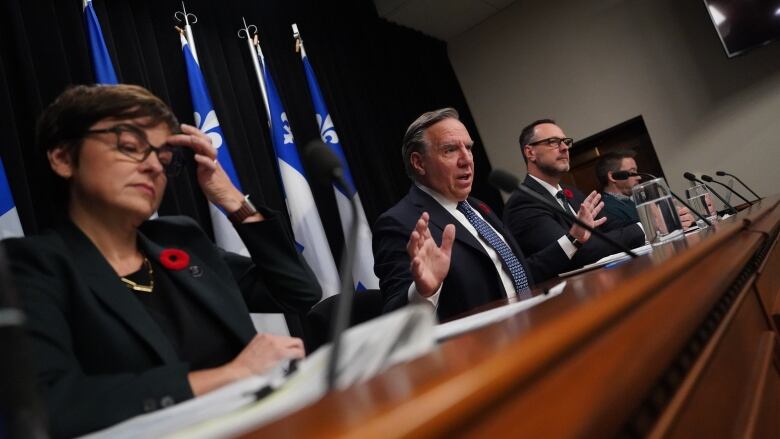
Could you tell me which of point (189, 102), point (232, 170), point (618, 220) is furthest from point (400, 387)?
point (618, 220)

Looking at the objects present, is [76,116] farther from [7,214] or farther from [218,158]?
[218,158]

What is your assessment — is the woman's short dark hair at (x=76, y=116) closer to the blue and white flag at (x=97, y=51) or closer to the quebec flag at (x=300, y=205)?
the blue and white flag at (x=97, y=51)

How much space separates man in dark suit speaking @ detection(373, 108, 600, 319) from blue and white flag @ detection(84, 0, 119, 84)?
1.39m

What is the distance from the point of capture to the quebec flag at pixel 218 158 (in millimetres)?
2393

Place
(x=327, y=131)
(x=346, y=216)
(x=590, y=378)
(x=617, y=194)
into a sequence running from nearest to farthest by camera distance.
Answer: (x=590, y=378)
(x=346, y=216)
(x=327, y=131)
(x=617, y=194)

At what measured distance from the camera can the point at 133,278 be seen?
0.98m

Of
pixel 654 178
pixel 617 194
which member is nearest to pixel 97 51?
pixel 654 178

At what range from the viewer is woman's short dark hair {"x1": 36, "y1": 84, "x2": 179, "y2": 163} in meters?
1.00

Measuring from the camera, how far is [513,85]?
4.98 m

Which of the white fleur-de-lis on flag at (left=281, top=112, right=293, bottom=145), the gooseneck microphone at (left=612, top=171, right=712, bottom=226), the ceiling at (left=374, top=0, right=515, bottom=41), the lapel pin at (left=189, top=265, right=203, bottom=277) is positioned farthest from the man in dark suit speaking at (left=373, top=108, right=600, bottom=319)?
the ceiling at (left=374, top=0, right=515, bottom=41)

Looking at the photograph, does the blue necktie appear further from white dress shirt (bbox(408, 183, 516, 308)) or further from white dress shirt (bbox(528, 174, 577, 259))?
white dress shirt (bbox(528, 174, 577, 259))

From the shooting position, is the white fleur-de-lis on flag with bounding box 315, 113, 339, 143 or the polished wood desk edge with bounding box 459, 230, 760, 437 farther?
the white fleur-de-lis on flag with bounding box 315, 113, 339, 143

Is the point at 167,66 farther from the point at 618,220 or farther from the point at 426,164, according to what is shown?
the point at 618,220

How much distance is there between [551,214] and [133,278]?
1884 mm
